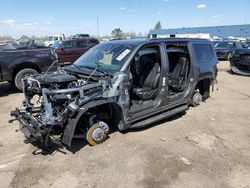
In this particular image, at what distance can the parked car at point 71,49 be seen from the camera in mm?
15094

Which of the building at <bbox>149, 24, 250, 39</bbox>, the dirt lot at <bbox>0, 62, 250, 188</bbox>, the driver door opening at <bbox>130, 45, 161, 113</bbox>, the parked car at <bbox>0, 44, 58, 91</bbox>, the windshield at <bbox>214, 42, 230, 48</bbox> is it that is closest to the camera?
the dirt lot at <bbox>0, 62, 250, 188</bbox>

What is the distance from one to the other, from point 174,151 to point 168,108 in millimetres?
1271

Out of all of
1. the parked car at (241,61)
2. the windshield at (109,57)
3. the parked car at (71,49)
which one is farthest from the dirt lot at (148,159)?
the parked car at (71,49)

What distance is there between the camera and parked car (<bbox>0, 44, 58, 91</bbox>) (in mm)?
8094

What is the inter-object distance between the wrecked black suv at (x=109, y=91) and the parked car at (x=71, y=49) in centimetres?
1027

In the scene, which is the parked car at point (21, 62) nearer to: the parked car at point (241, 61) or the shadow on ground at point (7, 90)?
the shadow on ground at point (7, 90)

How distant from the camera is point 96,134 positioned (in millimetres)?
4246

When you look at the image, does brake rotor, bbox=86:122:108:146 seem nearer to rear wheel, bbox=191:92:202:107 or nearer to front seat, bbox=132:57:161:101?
front seat, bbox=132:57:161:101

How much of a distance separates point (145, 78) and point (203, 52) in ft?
6.76

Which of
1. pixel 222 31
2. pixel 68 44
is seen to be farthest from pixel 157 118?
pixel 222 31

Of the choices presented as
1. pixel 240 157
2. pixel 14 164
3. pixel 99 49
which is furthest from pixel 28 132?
pixel 240 157

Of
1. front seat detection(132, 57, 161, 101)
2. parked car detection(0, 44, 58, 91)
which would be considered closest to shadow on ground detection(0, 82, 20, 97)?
parked car detection(0, 44, 58, 91)

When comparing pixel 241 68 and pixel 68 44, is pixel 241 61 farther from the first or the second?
pixel 68 44

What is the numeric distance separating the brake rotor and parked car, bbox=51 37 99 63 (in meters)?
11.4
